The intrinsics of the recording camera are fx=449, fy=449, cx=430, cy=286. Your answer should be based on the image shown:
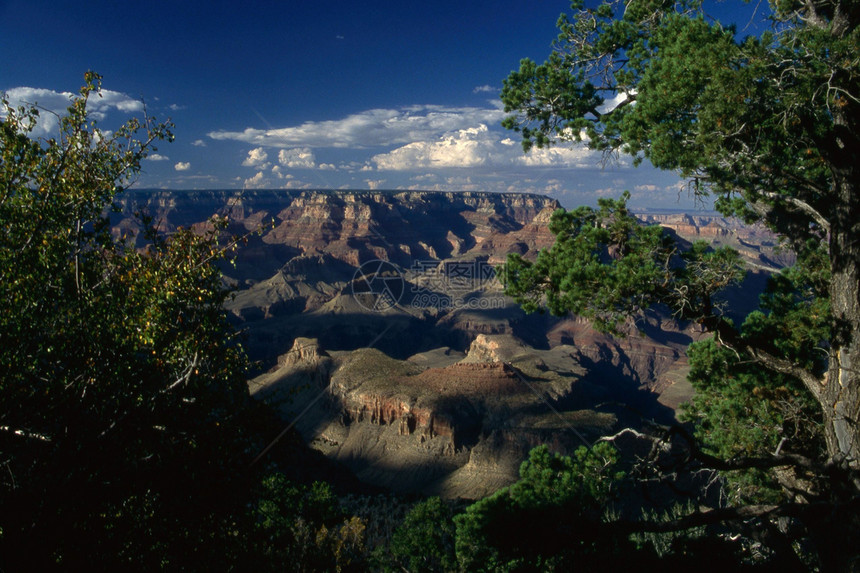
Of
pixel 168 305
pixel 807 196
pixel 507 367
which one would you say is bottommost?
pixel 507 367

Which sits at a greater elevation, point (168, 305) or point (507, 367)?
point (168, 305)

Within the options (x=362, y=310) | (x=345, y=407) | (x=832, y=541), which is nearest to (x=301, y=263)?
(x=362, y=310)

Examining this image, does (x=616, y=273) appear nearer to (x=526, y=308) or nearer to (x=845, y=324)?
(x=526, y=308)

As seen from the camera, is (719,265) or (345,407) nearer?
(719,265)

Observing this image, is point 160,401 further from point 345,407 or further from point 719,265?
point 345,407

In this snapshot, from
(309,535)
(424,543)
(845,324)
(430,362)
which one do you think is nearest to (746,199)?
(845,324)

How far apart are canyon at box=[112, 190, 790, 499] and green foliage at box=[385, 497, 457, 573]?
7.05 meters

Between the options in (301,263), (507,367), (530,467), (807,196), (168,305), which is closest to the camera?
(168,305)

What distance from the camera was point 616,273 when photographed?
25.9 feet

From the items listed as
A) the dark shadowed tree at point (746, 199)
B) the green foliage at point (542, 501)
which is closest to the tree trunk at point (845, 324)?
the dark shadowed tree at point (746, 199)

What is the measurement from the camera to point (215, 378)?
776 centimetres

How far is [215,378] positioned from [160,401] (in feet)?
3.45

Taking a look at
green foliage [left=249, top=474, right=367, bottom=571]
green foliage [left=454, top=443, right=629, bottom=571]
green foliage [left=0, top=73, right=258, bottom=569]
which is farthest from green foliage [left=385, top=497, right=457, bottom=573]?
green foliage [left=0, top=73, right=258, bottom=569]

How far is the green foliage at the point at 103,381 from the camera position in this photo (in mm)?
5527
